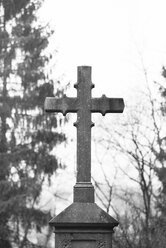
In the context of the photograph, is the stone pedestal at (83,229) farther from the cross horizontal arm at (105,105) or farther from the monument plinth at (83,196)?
the cross horizontal arm at (105,105)

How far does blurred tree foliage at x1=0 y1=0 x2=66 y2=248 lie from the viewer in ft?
66.0

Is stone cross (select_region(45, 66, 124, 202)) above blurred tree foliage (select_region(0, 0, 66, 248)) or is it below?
below

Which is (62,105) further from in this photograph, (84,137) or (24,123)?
(24,123)

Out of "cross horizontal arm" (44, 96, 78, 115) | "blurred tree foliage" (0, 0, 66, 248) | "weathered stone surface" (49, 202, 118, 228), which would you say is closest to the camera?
"weathered stone surface" (49, 202, 118, 228)

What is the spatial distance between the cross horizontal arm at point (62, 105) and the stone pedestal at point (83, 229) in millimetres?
1265

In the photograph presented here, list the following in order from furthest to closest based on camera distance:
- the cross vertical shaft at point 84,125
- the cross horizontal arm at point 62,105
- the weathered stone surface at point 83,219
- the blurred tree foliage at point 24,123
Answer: the blurred tree foliage at point 24,123 < the cross horizontal arm at point 62,105 < the cross vertical shaft at point 84,125 < the weathered stone surface at point 83,219

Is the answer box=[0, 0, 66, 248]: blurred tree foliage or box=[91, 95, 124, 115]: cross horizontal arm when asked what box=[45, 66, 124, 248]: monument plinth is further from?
box=[0, 0, 66, 248]: blurred tree foliage

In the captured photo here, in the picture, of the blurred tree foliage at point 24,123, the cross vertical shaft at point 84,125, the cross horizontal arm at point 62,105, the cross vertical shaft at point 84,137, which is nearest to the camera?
the cross vertical shaft at point 84,137

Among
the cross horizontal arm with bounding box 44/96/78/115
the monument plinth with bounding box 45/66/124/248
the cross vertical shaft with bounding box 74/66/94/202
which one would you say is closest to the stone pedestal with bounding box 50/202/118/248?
the monument plinth with bounding box 45/66/124/248

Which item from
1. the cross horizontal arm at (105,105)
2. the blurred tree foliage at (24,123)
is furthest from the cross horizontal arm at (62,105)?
the blurred tree foliage at (24,123)

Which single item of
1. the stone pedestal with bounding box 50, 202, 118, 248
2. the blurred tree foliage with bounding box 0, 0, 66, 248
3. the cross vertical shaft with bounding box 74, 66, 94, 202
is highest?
the blurred tree foliage with bounding box 0, 0, 66, 248

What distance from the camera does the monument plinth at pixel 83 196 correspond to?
275 inches

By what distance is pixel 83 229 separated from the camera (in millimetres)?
7008

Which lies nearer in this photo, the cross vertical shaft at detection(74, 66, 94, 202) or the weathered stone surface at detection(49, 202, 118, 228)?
the weathered stone surface at detection(49, 202, 118, 228)
